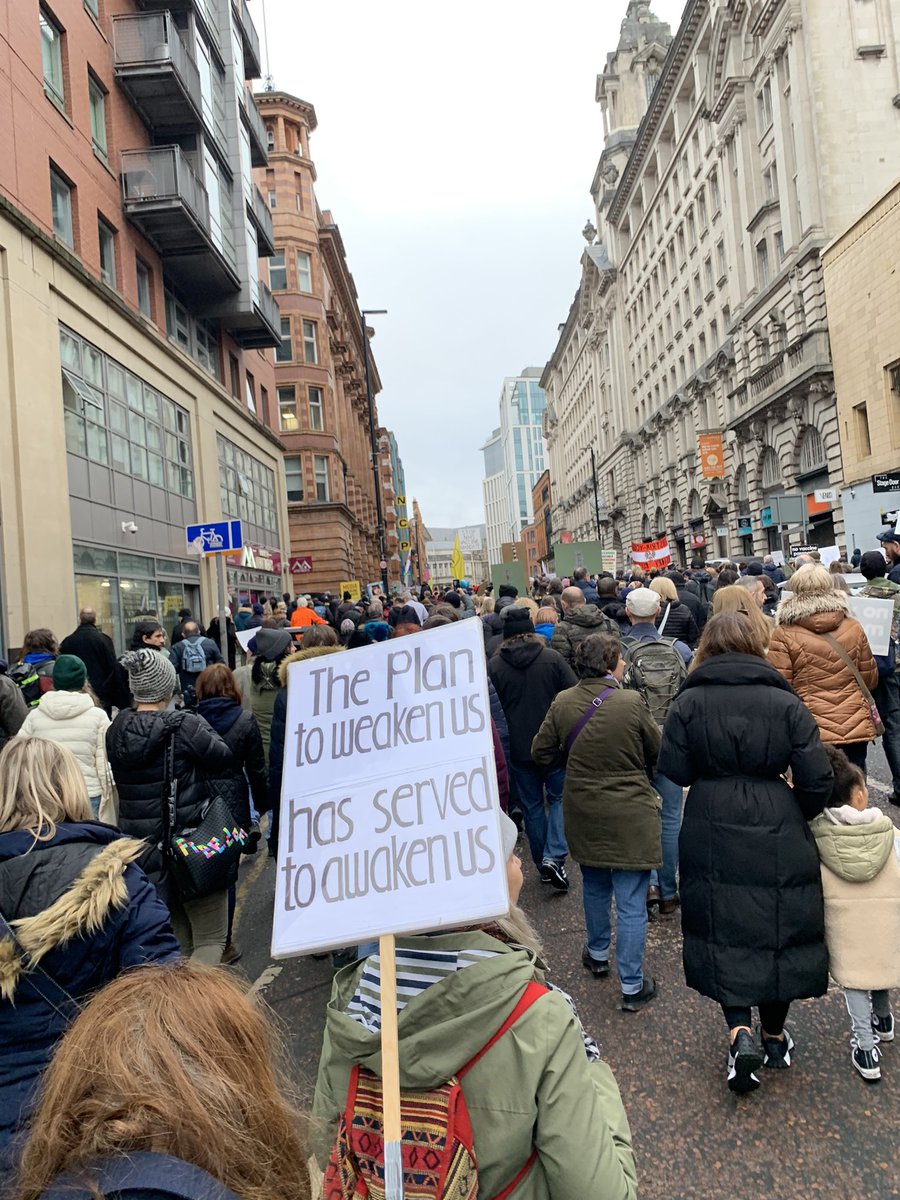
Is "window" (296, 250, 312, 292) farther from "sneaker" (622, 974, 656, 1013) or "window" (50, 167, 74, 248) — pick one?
"sneaker" (622, 974, 656, 1013)

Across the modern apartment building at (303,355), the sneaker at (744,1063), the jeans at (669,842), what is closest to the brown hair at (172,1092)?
the sneaker at (744,1063)

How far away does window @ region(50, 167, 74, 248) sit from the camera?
1511cm

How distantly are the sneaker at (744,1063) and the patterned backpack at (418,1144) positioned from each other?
1.99 meters

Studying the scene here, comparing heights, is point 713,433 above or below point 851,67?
below

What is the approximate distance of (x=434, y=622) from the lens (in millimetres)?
7562

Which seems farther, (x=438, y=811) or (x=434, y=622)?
(x=434, y=622)

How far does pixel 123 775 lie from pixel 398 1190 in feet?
10.8

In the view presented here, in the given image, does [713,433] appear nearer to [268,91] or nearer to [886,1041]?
[268,91]

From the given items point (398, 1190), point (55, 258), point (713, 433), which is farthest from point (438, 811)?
point (713, 433)

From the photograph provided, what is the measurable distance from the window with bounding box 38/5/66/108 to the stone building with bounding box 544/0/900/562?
18.6 metres

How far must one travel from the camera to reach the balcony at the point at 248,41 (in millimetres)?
26053

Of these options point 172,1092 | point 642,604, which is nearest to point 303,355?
point 642,604

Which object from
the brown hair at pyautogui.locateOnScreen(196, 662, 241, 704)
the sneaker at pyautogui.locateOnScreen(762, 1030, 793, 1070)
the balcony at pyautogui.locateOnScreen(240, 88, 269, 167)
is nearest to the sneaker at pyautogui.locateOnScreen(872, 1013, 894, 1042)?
the sneaker at pyautogui.locateOnScreen(762, 1030, 793, 1070)

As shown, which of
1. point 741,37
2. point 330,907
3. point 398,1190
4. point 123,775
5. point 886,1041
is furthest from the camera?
point 741,37
